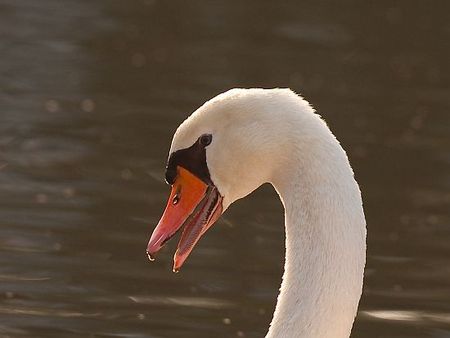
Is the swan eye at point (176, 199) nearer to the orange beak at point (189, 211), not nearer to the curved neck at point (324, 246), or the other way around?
the orange beak at point (189, 211)

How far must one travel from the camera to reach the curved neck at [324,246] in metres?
5.99

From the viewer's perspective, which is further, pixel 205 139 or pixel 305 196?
pixel 205 139

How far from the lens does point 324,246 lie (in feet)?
19.9

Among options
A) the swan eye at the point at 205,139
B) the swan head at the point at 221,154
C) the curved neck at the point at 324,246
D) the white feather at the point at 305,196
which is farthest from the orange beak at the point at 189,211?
the curved neck at the point at 324,246

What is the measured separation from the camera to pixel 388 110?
13031 mm

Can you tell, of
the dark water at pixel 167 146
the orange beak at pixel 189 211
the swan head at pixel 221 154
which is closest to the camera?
the swan head at pixel 221 154

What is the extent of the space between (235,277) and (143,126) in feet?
9.97

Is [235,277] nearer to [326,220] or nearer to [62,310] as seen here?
[62,310]

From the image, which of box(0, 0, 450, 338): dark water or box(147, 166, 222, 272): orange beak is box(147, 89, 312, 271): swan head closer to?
box(147, 166, 222, 272): orange beak

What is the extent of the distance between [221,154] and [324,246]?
62 cm

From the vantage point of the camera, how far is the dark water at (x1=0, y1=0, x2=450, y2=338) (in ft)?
29.5

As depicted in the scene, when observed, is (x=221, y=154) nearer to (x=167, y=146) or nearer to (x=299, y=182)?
(x=299, y=182)

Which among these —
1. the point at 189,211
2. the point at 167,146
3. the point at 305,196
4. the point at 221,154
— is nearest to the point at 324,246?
the point at 305,196

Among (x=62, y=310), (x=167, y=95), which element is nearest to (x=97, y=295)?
(x=62, y=310)
